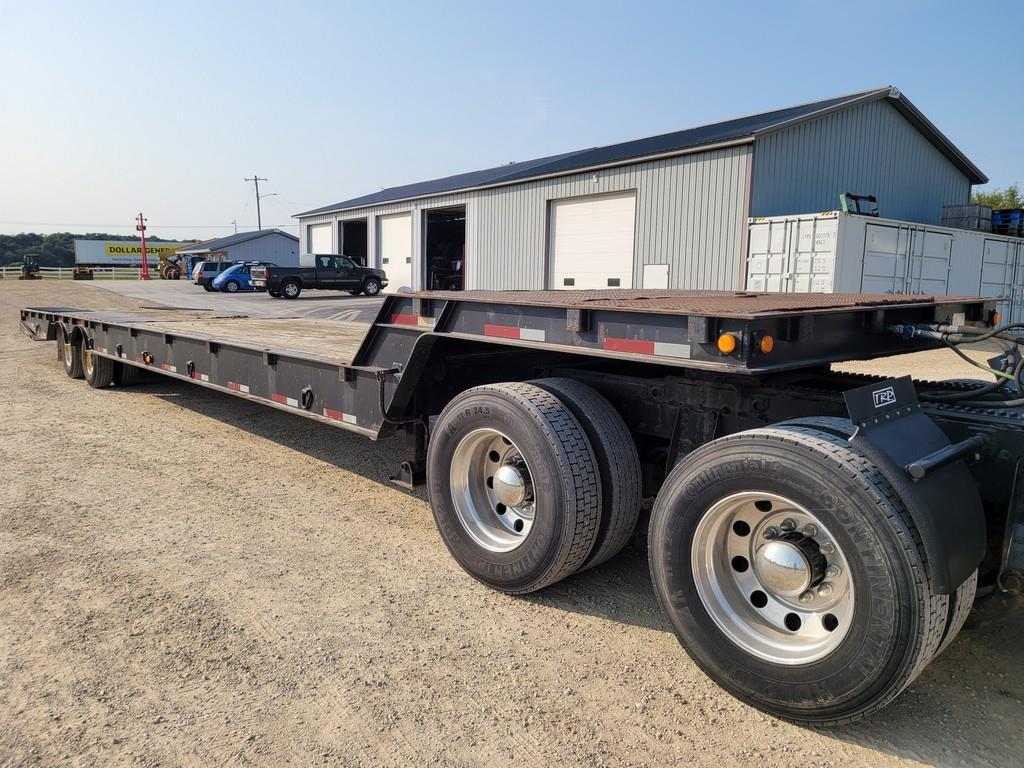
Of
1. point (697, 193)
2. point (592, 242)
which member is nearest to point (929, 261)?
point (697, 193)

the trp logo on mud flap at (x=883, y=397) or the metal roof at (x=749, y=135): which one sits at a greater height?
the metal roof at (x=749, y=135)

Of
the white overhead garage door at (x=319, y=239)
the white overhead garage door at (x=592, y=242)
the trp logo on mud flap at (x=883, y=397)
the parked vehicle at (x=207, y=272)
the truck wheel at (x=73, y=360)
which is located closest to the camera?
the trp logo on mud flap at (x=883, y=397)

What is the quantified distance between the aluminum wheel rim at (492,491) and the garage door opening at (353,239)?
30.7m

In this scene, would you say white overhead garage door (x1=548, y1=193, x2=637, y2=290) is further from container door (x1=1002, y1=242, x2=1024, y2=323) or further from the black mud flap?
the black mud flap

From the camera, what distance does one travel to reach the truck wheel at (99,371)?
9117 millimetres

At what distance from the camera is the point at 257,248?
6525 cm

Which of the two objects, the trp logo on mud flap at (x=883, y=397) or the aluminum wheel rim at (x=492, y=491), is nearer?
the trp logo on mud flap at (x=883, y=397)

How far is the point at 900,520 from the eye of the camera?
2307mm

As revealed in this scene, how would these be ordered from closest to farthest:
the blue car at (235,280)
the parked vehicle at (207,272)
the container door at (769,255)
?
the container door at (769,255) < the blue car at (235,280) < the parked vehicle at (207,272)

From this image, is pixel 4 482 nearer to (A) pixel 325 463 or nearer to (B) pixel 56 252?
(A) pixel 325 463

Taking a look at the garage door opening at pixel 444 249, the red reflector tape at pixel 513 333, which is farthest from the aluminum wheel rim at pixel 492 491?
the garage door opening at pixel 444 249

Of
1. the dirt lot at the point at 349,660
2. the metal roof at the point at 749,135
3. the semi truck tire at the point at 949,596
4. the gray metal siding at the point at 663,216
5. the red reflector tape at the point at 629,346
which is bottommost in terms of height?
the dirt lot at the point at 349,660

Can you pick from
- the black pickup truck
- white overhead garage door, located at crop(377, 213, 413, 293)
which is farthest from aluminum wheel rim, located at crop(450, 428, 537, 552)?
the black pickup truck

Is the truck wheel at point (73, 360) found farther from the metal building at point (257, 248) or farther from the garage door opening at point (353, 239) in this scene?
the metal building at point (257, 248)
